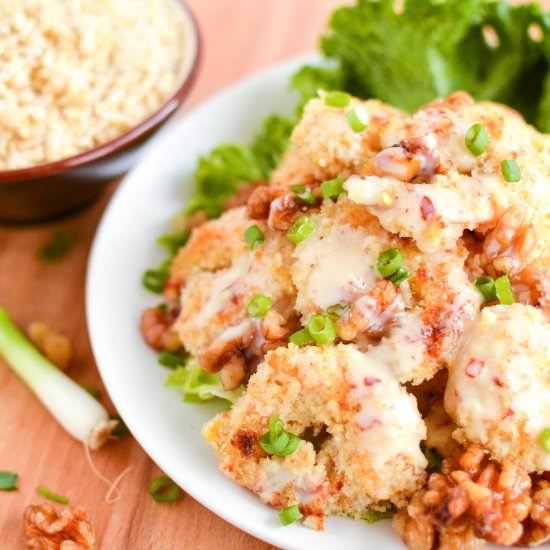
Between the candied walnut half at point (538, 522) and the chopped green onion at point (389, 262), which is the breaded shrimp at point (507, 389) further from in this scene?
the chopped green onion at point (389, 262)

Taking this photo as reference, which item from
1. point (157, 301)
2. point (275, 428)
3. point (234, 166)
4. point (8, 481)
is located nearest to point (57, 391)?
point (8, 481)

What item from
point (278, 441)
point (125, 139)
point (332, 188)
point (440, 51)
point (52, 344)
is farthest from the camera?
point (440, 51)

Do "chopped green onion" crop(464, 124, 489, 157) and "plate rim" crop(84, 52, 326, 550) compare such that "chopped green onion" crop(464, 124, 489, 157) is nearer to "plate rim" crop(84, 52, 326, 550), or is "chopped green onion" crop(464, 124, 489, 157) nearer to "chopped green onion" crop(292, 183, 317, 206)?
"chopped green onion" crop(292, 183, 317, 206)

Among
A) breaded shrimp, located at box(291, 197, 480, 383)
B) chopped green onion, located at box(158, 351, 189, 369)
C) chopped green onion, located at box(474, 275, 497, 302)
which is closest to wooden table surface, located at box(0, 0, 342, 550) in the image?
chopped green onion, located at box(158, 351, 189, 369)

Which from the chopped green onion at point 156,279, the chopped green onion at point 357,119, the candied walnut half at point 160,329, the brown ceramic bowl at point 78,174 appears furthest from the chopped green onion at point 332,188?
the brown ceramic bowl at point 78,174

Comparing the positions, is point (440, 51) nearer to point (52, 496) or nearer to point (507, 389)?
point (507, 389)
